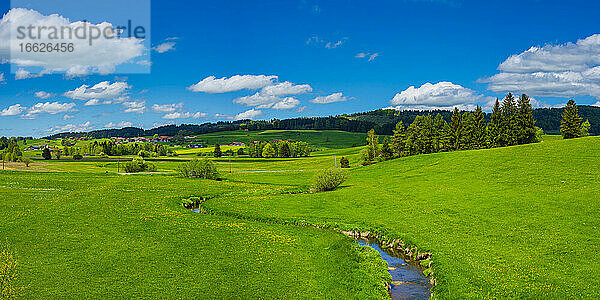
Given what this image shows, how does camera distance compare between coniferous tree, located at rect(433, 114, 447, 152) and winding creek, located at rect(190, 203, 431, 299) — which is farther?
coniferous tree, located at rect(433, 114, 447, 152)

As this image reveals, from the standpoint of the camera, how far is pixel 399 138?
107875 mm

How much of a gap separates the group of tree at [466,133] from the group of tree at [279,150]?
225 ft

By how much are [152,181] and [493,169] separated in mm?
67505

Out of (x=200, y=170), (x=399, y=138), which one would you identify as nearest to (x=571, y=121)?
(x=399, y=138)

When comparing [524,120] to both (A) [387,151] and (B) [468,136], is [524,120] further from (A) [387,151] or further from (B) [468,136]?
(A) [387,151]

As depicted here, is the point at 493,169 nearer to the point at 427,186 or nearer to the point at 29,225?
the point at 427,186

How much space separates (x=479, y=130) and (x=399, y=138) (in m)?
22.3

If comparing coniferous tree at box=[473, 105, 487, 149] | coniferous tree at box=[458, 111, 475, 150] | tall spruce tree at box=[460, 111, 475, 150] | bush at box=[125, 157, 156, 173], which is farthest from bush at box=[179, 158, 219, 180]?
coniferous tree at box=[473, 105, 487, 149]

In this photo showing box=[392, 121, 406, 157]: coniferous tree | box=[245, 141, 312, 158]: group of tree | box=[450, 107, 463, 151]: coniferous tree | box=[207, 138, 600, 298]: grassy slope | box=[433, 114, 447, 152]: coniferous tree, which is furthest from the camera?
box=[245, 141, 312, 158]: group of tree

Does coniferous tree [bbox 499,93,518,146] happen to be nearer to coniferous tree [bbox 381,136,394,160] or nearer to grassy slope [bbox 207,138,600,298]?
grassy slope [bbox 207,138,600,298]

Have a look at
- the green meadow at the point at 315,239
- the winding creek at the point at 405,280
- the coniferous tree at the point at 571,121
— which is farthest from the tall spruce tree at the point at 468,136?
the winding creek at the point at 405,280

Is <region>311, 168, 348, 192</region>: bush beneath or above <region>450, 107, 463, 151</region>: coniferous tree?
beneath

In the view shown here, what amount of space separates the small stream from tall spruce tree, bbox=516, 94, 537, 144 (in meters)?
77.2

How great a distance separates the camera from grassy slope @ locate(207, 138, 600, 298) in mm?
21656
